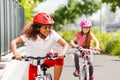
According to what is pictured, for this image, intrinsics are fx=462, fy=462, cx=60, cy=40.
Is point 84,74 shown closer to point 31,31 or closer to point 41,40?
point 41,40

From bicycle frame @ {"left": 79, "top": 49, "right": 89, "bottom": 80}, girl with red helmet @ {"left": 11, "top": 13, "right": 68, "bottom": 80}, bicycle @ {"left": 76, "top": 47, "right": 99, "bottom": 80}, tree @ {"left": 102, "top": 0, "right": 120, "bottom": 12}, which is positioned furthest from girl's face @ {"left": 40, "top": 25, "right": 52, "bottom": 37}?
tree @ {"left": 102, "top": 0, "right": 120, "bottom": 12}

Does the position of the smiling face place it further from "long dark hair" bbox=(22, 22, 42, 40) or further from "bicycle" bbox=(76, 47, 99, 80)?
"bicycle" bbox=(76, 47, 99, 80)

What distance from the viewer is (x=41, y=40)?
611 cm

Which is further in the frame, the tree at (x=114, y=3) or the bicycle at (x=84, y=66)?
the tree at (x=114, y=3)

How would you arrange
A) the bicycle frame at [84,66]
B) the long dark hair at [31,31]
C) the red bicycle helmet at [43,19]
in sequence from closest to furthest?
the red bicycle helmet at [43,19] < the long dark hair at [31,31] < the bicycle frame at [84,66]

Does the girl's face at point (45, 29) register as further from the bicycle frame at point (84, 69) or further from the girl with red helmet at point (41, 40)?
the bicycle frame at point (84, 69)

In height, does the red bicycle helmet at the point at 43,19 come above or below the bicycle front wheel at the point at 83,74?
above

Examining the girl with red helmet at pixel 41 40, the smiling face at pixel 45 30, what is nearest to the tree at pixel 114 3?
the girl with red helmet at pixel 41 40

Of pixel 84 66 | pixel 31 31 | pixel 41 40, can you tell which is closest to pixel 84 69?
pixel 84 66

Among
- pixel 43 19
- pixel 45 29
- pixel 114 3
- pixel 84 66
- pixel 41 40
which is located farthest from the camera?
pixel 114 3

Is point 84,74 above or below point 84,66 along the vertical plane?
below

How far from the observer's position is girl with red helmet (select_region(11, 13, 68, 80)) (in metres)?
5.84

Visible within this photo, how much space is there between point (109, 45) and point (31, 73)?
2705cm

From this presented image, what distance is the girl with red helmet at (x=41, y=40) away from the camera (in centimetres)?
584
